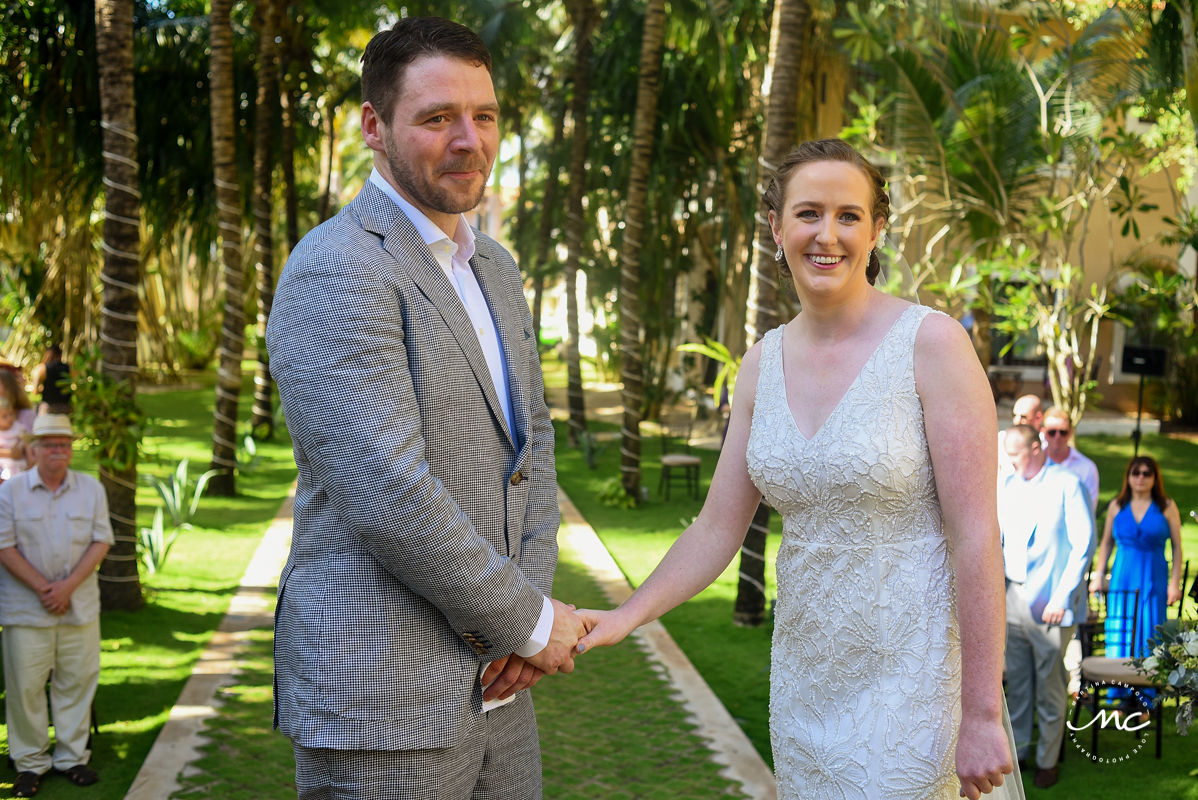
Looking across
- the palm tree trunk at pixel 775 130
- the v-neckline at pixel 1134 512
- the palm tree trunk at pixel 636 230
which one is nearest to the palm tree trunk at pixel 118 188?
the palm tree trunk at pixel 775 130

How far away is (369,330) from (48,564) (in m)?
4.51

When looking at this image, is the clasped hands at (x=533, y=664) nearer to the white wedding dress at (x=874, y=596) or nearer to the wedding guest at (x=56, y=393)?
the white wedding dress at (x=874, y=596)

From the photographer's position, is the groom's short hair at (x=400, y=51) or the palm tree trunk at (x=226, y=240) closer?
the groom's short hair at (x=400, y=51)

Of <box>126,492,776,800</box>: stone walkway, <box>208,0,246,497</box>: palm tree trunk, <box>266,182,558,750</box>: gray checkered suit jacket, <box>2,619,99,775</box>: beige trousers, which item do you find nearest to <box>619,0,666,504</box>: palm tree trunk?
<box>126,492,776,800</box>: stone walkway

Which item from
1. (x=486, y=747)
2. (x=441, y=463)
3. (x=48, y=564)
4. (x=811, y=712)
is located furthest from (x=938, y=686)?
(x=48, y=564)

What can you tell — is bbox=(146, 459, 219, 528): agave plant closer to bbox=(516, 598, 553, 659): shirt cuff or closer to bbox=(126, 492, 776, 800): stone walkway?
bbox=(126, 492, 776, 800): stone walkway

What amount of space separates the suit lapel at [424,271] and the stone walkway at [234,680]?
3990 millimetres

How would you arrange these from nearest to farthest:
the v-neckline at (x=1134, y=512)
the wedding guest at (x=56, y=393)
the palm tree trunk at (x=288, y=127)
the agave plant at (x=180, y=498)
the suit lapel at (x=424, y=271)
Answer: the suit lapel at (x=424, y=271) → the v-neckline at (x=1134, y=512) → the wedding guest at (x=56, y=393) → the agave plant at (x=180, y=498) → the palm tree trunk at (x=288, y=127)

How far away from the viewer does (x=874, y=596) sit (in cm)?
261

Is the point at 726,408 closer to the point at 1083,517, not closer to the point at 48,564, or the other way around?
the point at 1083,517

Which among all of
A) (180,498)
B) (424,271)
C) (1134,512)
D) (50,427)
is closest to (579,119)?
(180,498)

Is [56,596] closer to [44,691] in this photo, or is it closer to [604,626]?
[44,691]

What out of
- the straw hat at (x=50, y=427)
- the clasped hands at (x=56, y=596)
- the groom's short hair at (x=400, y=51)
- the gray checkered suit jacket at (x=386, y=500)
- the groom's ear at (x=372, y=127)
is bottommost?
the clasped hands at (x=56, y=596)

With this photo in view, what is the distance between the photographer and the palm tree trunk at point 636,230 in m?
13.1
